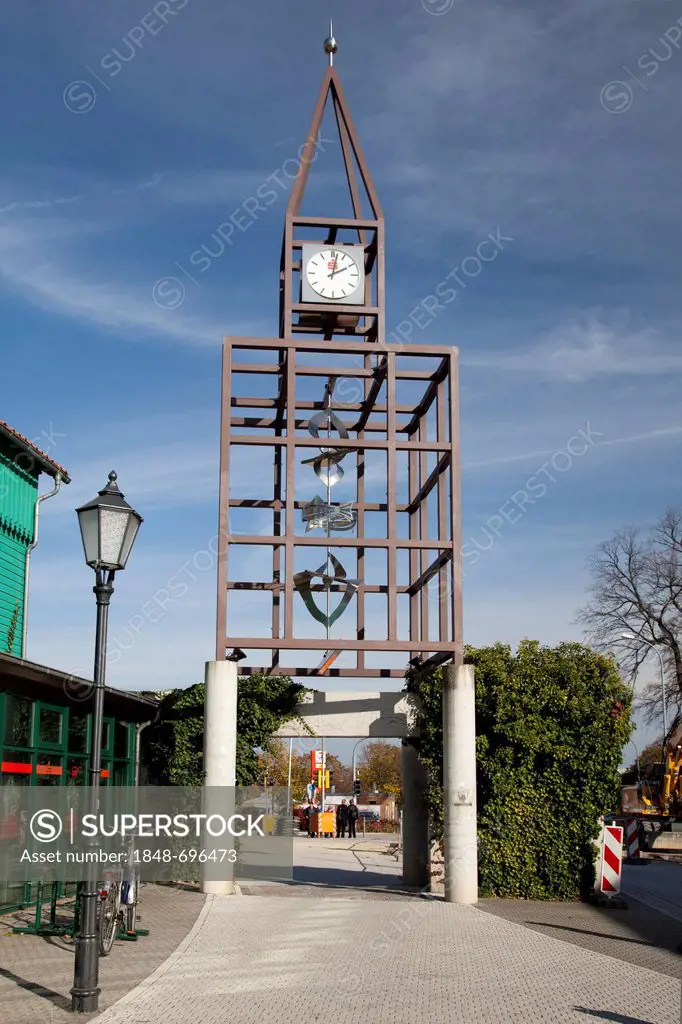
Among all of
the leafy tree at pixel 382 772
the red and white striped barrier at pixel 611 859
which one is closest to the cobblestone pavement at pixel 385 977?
the red and white striped barrier at pixel 611 859

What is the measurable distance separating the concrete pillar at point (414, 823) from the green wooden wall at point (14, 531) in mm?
8683

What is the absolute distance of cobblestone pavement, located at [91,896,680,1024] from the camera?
9.91 m

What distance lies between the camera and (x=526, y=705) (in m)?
19.2

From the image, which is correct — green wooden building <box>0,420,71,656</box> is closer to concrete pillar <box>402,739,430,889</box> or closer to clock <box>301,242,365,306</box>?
clock <box>301,242,365,306</box>

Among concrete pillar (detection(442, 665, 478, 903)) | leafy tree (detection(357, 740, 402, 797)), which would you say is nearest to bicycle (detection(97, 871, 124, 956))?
concrete pillar (detection(442, 665, 478, 903))

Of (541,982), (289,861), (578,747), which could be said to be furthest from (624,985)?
(289,861)

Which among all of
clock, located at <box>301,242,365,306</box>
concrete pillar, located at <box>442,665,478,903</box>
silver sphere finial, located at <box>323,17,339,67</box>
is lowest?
concrete pillar, located at <box>442,665,478,903</box>

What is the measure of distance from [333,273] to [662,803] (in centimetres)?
2488

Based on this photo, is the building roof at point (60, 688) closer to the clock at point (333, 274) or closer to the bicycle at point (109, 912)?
the bicycle at point (109, 912)

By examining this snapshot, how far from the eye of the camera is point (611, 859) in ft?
59.1

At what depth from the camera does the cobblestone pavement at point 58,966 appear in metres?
9.75

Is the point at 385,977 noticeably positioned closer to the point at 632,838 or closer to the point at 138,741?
the point at 138,741

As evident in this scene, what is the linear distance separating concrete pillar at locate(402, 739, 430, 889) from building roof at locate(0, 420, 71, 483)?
10194mm

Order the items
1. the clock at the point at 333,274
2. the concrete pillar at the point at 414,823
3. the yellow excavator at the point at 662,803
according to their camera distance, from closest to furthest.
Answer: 1. the clock at the point at 333,274
2. the concrete pillar at the point at 414,823
3. the yellow excavator at the point at 662,803
